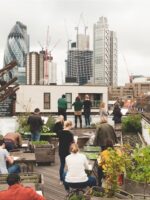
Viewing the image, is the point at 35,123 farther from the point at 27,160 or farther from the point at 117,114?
the point at 117,114

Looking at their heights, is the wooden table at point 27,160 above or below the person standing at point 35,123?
below

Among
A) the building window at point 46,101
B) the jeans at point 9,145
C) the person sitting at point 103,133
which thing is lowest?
the jeans at point 9,145

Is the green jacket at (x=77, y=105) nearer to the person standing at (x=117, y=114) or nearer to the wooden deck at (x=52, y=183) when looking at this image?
the person standing at (x=117, y=114)

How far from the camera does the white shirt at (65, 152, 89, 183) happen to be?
9.15 meters

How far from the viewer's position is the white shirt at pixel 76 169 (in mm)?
9148

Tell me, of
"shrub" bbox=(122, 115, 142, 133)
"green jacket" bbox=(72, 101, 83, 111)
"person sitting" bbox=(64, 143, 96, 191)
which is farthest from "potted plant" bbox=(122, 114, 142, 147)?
"person sitting" bbox=(64, 143, 96, 191)

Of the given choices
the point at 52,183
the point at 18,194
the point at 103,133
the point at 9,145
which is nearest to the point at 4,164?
the point at 52,183

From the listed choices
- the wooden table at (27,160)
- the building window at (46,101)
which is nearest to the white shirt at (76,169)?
the wooden table at (27,160)

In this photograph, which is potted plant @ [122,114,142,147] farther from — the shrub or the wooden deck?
the wooden deck

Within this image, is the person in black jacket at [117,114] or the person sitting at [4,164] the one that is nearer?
the person sitting at [4,164]

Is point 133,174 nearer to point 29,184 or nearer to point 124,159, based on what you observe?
point 124,159

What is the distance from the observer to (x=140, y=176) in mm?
8508

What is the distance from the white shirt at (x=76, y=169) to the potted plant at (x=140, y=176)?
843 millimetres

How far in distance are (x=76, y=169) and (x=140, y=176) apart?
1.25 meters
